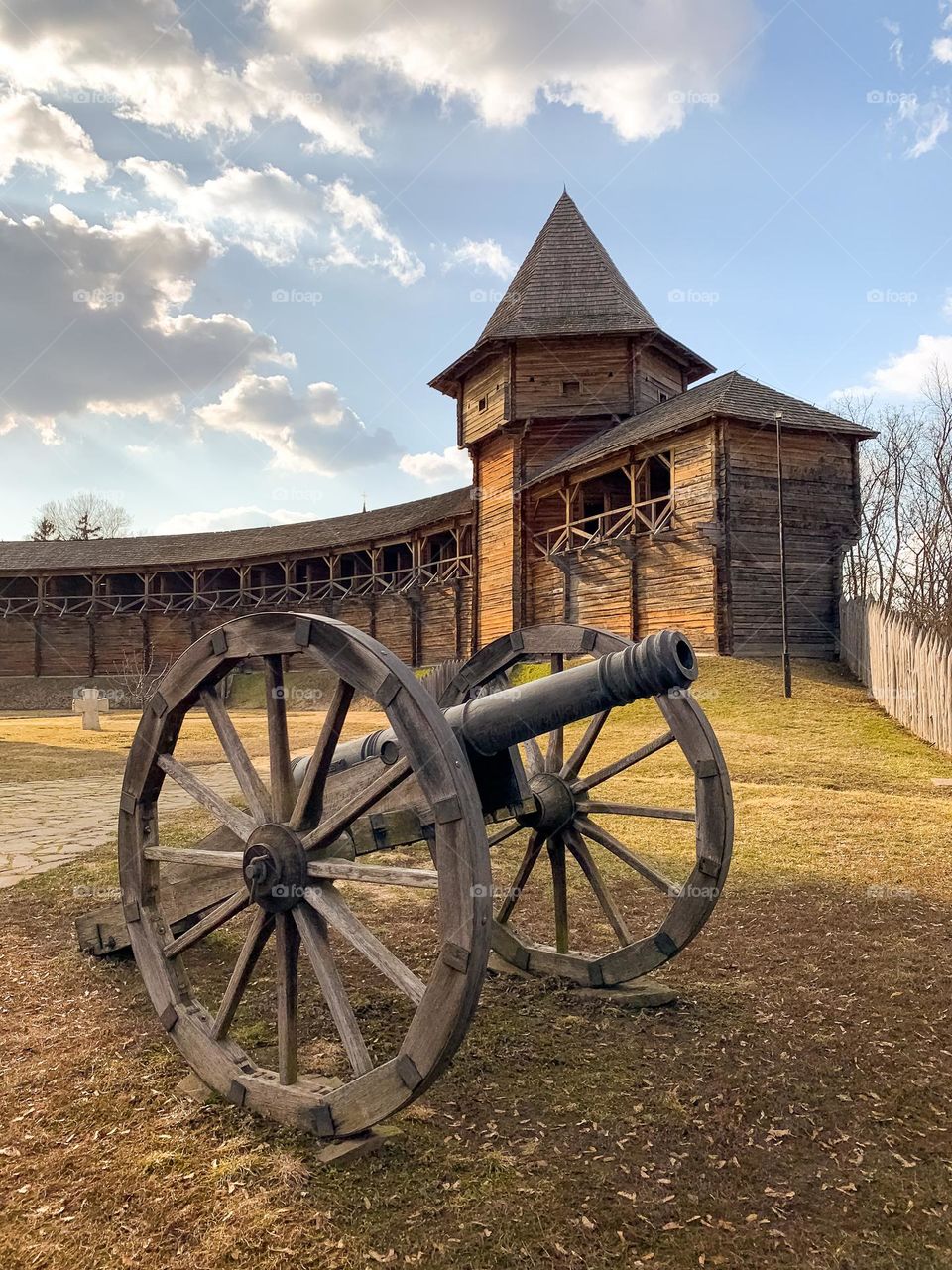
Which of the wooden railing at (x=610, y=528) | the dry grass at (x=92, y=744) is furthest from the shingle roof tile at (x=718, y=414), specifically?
the dry grass at (x=92, y=744)

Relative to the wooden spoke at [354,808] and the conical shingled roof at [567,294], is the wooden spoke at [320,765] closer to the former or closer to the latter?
the wooden spoke at [354,808]

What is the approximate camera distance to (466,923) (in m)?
2.26

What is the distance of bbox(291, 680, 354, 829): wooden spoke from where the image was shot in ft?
8.93

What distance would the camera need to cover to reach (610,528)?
2197 cm

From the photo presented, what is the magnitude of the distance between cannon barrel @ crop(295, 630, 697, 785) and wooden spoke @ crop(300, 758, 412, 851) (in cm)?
29

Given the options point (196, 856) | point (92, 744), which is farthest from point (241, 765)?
point (92, 744)

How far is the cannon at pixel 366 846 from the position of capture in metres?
2.36

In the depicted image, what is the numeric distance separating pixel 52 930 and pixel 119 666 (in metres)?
35.5

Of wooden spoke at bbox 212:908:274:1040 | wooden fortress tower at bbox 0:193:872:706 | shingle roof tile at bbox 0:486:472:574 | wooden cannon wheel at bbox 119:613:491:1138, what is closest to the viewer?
wooden cannon wheel at bbox 119:613:491:1138

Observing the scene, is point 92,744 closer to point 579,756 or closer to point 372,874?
point 579,756

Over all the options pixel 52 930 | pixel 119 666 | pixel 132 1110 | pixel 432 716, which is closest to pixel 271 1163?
pixel 132 1110

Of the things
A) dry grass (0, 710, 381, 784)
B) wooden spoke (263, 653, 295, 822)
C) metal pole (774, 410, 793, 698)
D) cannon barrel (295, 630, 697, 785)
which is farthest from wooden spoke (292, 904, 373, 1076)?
metal pole (774, 410, 793, 698)

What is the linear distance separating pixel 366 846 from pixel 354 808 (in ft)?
0.90

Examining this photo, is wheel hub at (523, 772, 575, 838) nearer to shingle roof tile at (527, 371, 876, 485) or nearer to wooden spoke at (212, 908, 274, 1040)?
wooden spoke at (212, 908, 274, 1040)
